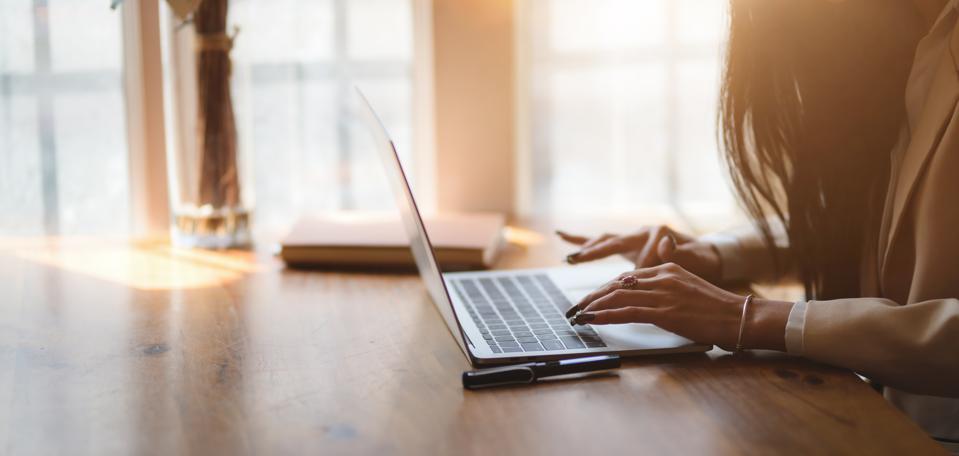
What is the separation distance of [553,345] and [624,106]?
1.22 m

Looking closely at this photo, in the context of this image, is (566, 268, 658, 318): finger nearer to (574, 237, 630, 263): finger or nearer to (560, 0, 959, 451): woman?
(560, 0, 959, 451): woman

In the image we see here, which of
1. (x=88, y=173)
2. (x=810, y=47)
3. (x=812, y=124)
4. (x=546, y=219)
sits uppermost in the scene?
(x=810, y=47)

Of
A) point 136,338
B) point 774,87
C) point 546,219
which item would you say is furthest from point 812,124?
point 136,338

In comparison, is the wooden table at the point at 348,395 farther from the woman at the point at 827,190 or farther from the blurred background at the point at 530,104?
the blurred background at the point at 530,104

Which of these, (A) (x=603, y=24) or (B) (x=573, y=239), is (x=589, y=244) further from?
(A) (x=603, y=24)

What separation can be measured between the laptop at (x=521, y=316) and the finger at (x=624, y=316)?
27 mm

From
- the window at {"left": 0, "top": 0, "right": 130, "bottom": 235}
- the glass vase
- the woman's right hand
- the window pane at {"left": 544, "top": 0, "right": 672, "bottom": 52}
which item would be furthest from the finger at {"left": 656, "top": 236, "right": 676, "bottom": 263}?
the window at {"left": 0, "top": 0, "right": 130, "bottom": 235}

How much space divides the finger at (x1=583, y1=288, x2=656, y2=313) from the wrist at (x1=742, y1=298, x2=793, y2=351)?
97 millimetres

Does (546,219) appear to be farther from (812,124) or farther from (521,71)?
(812,124)

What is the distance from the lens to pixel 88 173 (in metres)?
1.82

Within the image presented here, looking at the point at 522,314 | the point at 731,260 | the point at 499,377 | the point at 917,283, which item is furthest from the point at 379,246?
the point at 917,283

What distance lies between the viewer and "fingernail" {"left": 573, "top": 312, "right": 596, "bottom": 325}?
914 mm

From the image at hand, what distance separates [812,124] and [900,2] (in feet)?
0.61

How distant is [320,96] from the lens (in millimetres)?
2008
